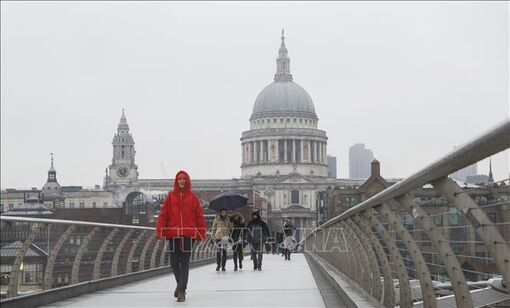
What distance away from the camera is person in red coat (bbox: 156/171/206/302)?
11.8 meters

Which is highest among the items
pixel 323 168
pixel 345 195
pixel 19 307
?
pixel 323 168

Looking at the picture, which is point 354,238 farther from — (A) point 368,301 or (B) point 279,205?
(B) point 279,205

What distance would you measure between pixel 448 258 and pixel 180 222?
725 cm

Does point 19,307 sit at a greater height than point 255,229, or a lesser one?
lesser

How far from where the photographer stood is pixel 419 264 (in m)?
5.98

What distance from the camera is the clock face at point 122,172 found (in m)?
195

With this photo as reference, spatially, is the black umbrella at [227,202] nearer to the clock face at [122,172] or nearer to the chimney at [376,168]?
the chimney at [376,168]

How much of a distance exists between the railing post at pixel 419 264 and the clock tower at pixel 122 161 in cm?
18939

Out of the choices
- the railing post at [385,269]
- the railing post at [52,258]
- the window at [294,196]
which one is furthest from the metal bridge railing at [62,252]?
the window at [294,196]

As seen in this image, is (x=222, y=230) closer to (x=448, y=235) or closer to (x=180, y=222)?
(x=180, y=222)

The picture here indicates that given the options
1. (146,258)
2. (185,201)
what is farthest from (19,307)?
(146,258)

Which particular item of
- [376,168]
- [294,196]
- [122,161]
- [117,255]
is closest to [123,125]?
[122,161]

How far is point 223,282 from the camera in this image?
52.1 feet

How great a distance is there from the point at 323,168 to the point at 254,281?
181 m
